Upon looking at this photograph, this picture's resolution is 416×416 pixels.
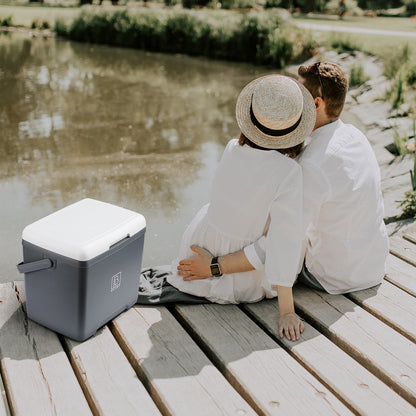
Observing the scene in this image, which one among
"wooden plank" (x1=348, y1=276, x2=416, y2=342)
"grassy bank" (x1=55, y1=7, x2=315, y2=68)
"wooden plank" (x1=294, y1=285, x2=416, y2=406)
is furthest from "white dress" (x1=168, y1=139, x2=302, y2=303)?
"grassy bank" (x1=55, y1=7, x2=315, y2=68)

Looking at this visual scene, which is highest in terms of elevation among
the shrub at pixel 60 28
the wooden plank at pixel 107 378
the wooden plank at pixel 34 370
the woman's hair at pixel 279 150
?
the woman's hair at pixel 279 150

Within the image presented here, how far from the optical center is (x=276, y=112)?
6.61 feet

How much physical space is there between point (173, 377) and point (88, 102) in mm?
6725

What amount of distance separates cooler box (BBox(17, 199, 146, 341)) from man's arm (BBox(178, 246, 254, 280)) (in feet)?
0.81

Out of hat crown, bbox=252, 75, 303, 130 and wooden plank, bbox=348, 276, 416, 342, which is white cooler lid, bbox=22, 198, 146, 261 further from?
wooden plank, bbox=348, 276, 416, 342

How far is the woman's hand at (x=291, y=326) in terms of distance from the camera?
2.17 m

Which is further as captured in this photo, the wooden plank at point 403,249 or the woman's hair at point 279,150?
the wooden plank at point 403,249

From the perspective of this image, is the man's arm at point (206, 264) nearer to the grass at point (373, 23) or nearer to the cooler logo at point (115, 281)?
the cooler logo at point (115, 281)

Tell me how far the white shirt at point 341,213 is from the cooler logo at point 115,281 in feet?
1.82

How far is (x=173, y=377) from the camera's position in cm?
192

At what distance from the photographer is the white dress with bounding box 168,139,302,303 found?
212cm

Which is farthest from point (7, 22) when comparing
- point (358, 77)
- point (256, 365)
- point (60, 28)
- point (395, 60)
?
point (256, 365)

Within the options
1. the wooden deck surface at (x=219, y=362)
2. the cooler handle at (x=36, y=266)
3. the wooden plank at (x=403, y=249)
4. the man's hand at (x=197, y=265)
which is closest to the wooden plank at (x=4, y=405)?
the wooden deck surface at (x=219, y=362)

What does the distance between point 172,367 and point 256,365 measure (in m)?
0.32
